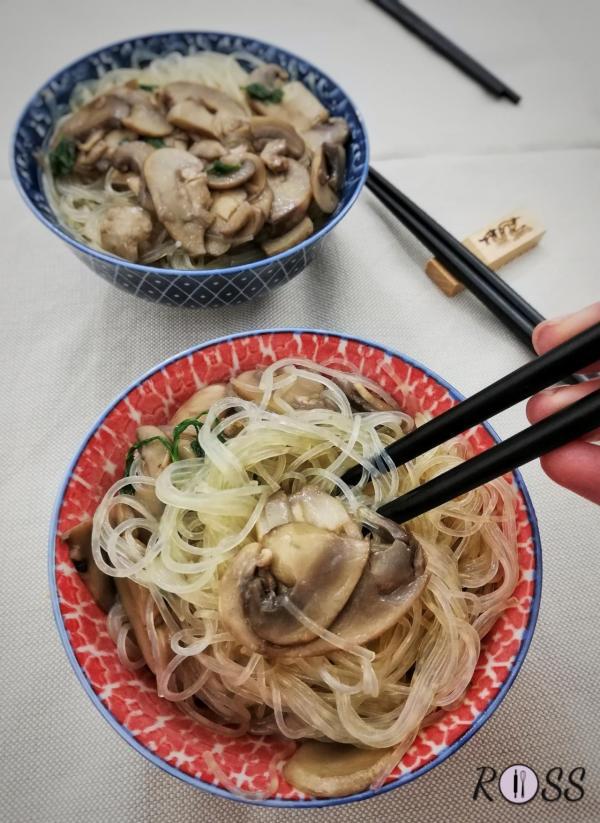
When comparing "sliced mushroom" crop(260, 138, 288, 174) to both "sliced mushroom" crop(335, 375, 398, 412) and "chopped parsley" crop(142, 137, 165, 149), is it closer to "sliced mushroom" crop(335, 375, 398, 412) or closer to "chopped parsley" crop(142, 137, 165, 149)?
"chopped parsley" crop(142, 137, 165, 149)

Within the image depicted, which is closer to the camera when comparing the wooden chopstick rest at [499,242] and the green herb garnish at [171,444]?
the green herb garnish at [171,444]

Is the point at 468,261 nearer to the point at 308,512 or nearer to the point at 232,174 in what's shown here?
the point at 232,174

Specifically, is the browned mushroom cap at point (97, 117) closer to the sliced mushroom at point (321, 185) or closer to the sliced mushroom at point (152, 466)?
the sliced mushroom at point (321, 185)

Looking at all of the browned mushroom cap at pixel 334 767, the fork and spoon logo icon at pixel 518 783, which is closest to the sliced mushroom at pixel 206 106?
the browned mushroom cap at pixel 334 767

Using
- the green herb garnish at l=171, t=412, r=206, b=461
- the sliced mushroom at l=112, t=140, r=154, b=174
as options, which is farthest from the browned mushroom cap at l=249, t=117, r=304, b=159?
the green herb garnish at l=171, t=412, r=206, b=461

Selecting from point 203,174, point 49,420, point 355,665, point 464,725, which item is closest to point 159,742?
point 355,665
